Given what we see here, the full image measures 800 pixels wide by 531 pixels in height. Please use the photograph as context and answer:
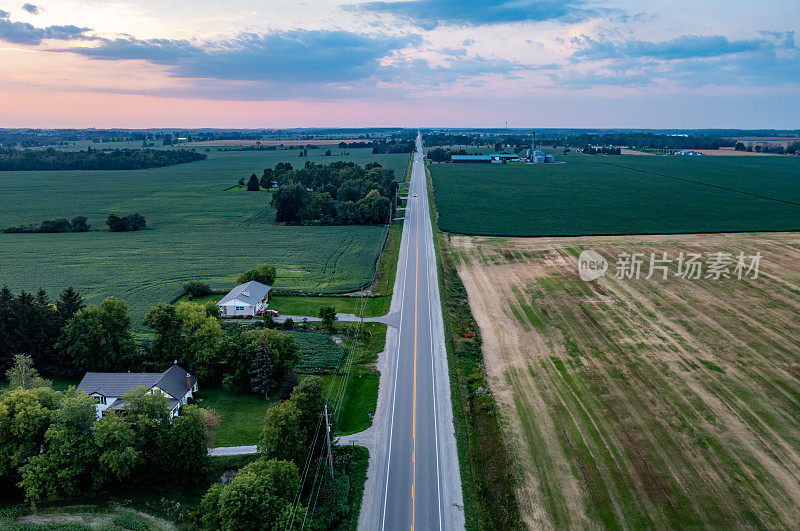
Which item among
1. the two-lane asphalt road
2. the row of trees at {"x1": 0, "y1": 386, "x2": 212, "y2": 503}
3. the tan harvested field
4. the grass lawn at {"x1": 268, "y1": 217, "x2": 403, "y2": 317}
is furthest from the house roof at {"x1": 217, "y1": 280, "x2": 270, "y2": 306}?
the tan harvested field

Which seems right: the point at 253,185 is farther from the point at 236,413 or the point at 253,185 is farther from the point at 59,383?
the point at 236,413

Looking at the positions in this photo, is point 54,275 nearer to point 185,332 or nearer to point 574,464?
point 185,332

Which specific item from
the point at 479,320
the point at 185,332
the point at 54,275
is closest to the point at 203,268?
the point at 54,275

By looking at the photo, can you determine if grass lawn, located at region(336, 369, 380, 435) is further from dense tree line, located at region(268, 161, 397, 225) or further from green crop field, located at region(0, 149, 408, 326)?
dense tree line, located at region(268, 161, 397, 225)

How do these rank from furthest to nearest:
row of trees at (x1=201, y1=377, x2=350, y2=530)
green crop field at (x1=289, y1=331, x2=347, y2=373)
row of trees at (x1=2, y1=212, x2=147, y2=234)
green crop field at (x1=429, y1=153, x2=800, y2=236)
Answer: row of trees at (x1=2, y1=212, x2=147, y2=234)
green crop field at (x1=429, y1=153, x2=800, y2=236)
green crop field at (x1=289, y1=331, x2=347, y2=373)
row of trees at (x1=201, y1=377, x2=350, y2=530)

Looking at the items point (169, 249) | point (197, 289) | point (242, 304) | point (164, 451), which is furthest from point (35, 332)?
point (169, 249)

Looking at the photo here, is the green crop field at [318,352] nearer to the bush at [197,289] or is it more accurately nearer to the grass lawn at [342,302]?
the grass lawn at [342,302]

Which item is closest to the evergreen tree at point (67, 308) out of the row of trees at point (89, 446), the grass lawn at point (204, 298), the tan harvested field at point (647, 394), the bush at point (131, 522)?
the row of trees at point (89, 446)
